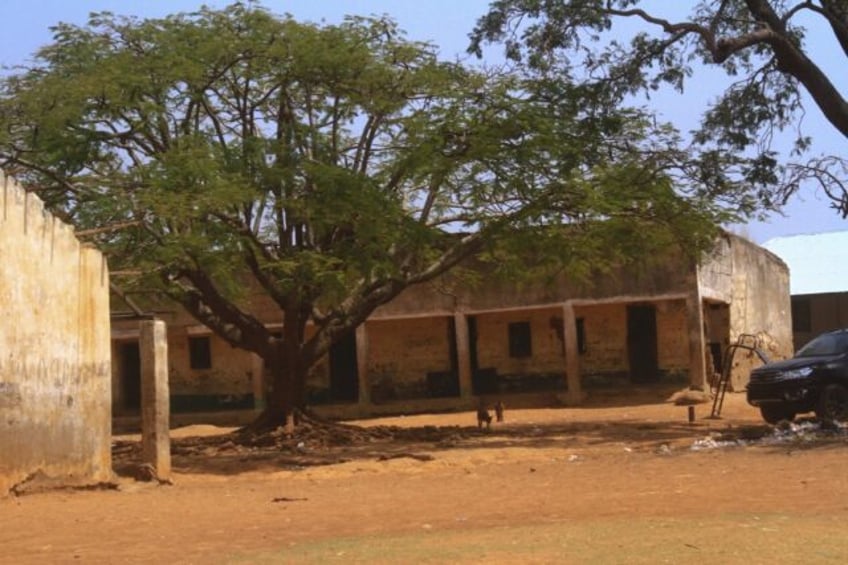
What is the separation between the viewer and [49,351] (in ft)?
41.9

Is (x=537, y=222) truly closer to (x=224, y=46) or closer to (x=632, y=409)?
(x=224, y=46)

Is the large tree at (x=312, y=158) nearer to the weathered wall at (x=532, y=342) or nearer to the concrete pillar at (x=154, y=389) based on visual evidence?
the concrete pillar at (x=154, y=389)

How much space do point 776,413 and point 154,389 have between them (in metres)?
11.2

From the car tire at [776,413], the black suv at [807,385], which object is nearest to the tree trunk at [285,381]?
the black suv at [807,385]

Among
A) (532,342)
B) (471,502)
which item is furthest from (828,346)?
(532,342)

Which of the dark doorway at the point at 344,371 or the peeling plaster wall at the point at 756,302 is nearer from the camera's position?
the peeling plaster wall at the point at 756,302

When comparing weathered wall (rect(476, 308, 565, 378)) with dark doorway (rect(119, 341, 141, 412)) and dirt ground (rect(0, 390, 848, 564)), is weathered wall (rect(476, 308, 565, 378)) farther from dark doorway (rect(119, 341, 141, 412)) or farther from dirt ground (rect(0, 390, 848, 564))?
dark doorway (rect(119, 341, 141, 412))

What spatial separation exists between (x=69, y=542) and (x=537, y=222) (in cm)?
1113

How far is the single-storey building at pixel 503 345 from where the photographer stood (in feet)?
94.0

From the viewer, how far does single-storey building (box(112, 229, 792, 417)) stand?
1128 inches

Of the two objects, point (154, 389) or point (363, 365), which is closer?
point (154, 389)

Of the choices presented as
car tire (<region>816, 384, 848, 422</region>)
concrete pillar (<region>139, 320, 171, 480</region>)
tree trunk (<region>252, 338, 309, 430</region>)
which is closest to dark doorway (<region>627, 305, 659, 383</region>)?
car tire (<region>816, 384, 848, 422</region>)

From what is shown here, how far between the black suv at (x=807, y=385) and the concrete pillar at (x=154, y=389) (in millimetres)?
10526

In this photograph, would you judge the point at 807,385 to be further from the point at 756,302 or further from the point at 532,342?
the point at 756,302
